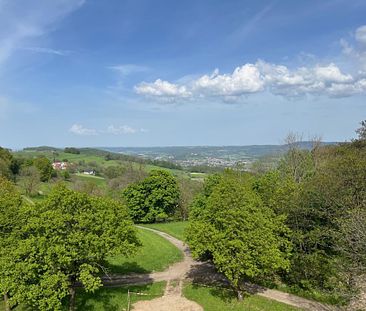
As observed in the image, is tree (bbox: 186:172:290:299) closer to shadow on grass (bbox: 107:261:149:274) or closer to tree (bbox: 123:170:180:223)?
shadow on grass (bbox: 107:261:149:274)

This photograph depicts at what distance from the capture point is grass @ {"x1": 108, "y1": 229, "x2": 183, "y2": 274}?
35031mm

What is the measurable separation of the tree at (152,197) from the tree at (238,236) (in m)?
32.6

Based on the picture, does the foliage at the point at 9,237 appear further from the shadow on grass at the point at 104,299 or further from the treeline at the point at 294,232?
the treeline at the point at 294,232

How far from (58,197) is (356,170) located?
76.7 feet

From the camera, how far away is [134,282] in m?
31.4

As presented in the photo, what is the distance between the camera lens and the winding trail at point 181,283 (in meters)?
26.4

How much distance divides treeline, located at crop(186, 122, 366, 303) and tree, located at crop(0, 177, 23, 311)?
12.3m

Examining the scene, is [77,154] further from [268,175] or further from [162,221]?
[268,175]

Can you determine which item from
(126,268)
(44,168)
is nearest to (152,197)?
(126,268)

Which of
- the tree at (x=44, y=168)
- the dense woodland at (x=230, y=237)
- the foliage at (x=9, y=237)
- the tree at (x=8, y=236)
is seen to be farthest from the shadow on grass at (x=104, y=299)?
the tree at (x=44, y=168)

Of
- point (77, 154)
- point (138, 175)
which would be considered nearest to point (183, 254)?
point (138, 175)

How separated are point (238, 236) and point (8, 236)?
15.6 m

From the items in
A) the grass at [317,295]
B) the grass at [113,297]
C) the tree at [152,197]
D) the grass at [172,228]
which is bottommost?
the grass at [172,228]

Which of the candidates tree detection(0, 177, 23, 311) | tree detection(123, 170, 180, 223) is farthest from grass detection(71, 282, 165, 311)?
tree detection(123, 170, 180, 223)
